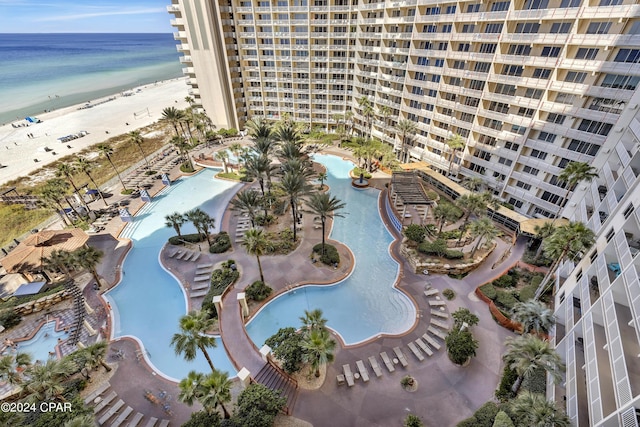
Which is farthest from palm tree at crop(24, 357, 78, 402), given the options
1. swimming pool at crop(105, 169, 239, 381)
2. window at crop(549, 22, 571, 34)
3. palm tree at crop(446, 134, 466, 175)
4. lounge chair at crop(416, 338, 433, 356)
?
window at crop(549, 22, 571, 34)

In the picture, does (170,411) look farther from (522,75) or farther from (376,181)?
(522,75)

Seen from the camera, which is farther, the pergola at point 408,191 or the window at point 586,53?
the pergola at point 408,191

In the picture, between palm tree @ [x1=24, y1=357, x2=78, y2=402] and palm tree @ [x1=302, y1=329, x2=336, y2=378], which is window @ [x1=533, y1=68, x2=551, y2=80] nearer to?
palm tree @ [x1=302, y1=329, x2=336, y2=378]

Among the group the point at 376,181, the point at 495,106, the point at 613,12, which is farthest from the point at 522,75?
the point at 376,181

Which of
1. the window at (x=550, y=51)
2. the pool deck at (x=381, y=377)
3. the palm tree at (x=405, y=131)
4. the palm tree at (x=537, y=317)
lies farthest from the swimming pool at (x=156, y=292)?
the window at (x=550, y=51)

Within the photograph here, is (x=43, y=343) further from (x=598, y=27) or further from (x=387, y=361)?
(x=598, y=27)

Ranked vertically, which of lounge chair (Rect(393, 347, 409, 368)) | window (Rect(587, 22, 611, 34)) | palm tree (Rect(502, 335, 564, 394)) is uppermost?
window (Rect(587, 22, 611, 34))

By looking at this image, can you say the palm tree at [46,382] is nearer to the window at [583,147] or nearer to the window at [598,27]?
the window at [583,147]
